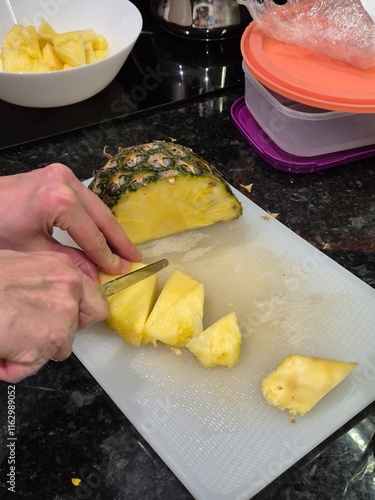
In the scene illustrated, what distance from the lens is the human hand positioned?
2.69 feet

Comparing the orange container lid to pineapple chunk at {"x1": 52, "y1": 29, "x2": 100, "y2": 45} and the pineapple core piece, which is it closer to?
pineapple chunk at {"x1": 52, "y1": 29, "x2": 100, "y2": 45}

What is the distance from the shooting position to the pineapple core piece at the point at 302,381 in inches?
30.9

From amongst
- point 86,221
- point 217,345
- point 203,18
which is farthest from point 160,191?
point 203,18

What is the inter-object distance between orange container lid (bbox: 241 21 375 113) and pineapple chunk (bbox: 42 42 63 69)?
53 cm

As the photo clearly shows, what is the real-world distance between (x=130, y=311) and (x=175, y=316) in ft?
0.26

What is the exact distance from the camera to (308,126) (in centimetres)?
119

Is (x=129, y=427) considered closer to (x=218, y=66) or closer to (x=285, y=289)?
(x=285, y=289)

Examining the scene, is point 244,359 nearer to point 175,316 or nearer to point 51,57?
point 175,316

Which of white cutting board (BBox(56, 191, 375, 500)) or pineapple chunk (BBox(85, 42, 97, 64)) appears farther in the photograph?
pineapple chunk (BBox(85, 42, 97, 64))

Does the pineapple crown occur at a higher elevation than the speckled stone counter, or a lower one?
higher

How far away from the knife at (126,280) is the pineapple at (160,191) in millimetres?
123

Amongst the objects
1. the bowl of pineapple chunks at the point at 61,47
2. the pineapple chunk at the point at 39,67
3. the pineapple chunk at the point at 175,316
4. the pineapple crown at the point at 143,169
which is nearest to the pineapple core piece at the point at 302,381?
the pineapple chunk at the point at 175,316

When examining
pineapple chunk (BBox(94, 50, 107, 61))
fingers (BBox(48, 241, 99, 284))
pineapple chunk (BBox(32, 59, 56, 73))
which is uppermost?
pineapple chunk (BBox(32, 59, 56, 73))

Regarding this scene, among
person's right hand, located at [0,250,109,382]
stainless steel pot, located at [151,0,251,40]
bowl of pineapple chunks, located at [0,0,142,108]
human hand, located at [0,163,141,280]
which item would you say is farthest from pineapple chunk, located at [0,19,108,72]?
person's right hand, located at [0,250,109,382]
